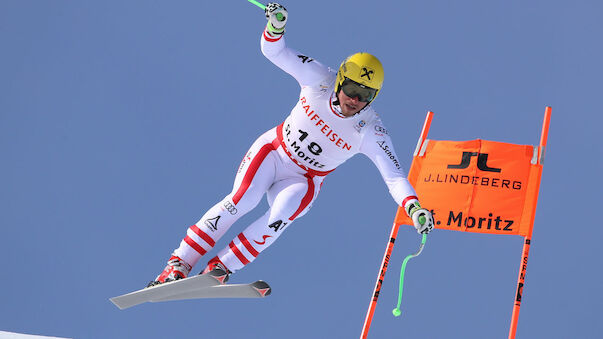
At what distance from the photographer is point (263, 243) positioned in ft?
15.9

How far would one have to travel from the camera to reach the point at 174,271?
4789mm

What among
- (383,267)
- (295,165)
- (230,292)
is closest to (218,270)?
(230,292)

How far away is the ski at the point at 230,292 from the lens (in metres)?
4.61

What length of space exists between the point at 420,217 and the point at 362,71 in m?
0.88

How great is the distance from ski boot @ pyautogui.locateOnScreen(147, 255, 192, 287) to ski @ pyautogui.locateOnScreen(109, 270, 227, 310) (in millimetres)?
86

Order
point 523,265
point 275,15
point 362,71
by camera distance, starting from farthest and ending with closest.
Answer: point 523,265 → point 362,71 → point 275,15

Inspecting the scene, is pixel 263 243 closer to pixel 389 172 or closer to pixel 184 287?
pixel 184 287

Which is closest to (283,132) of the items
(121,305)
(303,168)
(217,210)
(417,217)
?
(303,168)

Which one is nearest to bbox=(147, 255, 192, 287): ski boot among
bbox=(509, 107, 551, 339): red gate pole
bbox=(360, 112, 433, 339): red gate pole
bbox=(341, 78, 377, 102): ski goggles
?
bbox=(341, 78, 377, 102): ski goggles

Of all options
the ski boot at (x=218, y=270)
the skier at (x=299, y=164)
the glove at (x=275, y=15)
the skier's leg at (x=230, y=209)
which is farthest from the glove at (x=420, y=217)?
the glove at (x=275, y=15)

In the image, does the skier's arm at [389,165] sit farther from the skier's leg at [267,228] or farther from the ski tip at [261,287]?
the ski tip at [261,287]

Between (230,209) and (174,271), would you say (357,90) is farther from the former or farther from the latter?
(174,271)

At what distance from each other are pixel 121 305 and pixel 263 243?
869mm

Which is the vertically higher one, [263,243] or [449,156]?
[449,156]
